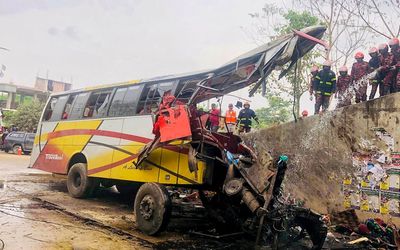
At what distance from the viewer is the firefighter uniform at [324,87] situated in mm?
8344

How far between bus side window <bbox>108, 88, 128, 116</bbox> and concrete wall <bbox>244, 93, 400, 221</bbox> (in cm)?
396

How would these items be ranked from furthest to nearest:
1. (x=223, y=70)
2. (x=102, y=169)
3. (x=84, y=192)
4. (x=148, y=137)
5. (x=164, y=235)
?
(x=84, y=192) → (x=102, y=169) → (x=148, y=137) → (x=223, y=70) → (x=164, y=235)

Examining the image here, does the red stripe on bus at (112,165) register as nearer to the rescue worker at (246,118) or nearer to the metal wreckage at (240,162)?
the metal wreckage at (240,162)

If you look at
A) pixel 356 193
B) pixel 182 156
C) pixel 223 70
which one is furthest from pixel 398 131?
pixel 182 156

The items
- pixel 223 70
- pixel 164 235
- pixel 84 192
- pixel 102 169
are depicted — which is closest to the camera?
pixel 164 235

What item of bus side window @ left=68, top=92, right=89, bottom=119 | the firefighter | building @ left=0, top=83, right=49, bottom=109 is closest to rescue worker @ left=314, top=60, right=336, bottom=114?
the firefighter

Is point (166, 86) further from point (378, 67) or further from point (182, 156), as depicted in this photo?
point (378, 67)

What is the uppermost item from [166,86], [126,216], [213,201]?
[166,86]

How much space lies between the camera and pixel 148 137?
295 inches

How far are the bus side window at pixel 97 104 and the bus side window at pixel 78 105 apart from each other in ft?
0.62

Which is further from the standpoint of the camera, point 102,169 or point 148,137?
point 102,169

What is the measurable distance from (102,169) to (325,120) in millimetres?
5286

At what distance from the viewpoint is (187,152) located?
6.50 meters

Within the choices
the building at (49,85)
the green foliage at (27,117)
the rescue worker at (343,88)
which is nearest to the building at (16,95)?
the building at (49,85)
